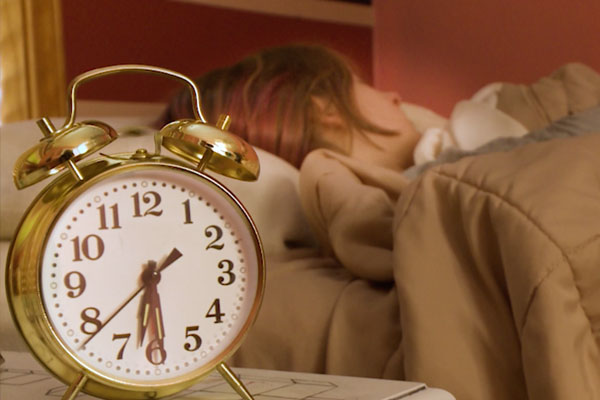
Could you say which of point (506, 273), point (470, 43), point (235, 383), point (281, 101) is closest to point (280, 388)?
point (235, 383)

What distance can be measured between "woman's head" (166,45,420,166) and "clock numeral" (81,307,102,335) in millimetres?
949

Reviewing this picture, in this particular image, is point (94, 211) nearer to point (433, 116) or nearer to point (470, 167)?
point (470, 167)

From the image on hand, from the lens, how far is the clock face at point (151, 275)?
521mm

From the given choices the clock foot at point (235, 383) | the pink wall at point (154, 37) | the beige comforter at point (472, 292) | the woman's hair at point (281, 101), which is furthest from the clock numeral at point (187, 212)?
the pink wall at point (154, 37)

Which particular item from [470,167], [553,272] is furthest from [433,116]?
[553,272]

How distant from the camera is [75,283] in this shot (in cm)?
52

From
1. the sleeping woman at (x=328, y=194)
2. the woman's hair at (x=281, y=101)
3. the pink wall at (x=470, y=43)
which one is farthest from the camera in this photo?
the pink wall at (x=470, y=43)

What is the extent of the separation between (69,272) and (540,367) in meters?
0.42

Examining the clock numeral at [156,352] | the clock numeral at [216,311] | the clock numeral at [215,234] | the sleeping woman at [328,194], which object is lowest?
the sleeping woman at [328,194]

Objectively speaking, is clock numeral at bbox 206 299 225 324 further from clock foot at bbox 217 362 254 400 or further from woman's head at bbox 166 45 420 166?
woman's head at bbox 166 45 420 166

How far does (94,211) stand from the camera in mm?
528

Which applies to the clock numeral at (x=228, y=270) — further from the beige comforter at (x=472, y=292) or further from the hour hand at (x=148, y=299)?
the beige comforter at (x=472, y=292)

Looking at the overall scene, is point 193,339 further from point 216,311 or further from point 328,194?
point 328,194

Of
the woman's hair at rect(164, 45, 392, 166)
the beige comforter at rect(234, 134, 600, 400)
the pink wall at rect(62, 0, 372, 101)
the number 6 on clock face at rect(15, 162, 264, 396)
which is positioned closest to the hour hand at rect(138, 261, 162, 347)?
the number 6 on clock face at rect(15, 162, 264, 396)
